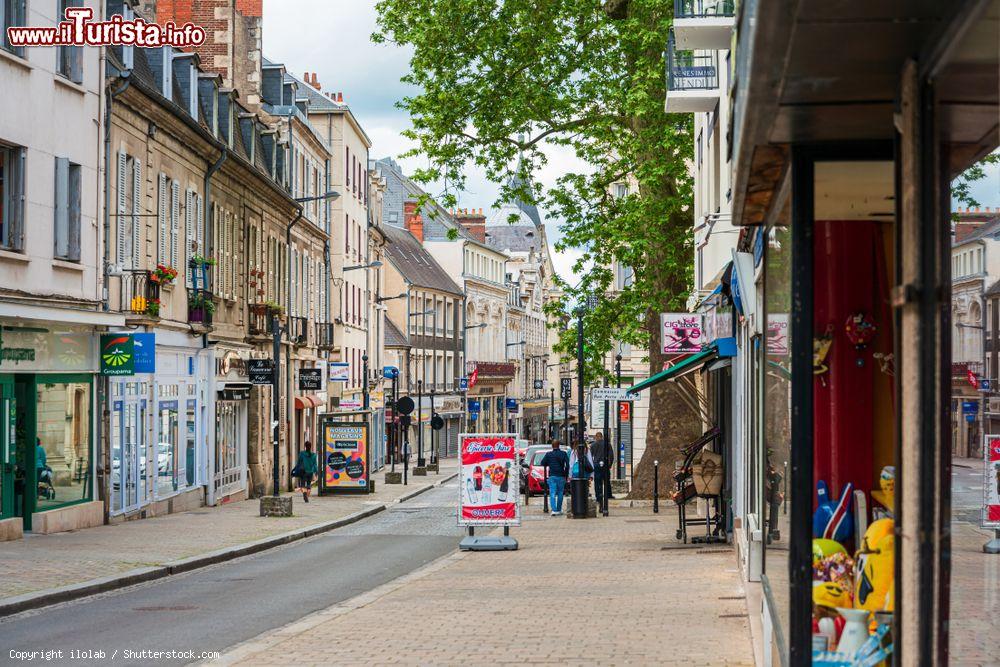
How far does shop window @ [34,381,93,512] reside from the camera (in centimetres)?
2286

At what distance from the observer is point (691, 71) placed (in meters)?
23.2

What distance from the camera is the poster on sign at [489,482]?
21.5 metres

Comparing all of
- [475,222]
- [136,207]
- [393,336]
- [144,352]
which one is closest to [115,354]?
[144,352]

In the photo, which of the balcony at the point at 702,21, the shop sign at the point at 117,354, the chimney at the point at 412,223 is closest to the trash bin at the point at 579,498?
the shop sign at the point at 117,354

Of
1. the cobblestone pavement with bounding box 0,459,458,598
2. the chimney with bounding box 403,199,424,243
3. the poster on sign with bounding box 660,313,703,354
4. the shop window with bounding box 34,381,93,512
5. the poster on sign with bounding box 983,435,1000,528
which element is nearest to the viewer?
the poster on sign with bounding box 983,435,1000,528

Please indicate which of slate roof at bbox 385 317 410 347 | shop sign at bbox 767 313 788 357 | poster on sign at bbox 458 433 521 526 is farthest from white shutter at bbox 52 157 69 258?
slate roof at bbox 385 317 410 347

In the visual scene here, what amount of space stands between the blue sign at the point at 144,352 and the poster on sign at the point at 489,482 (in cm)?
685

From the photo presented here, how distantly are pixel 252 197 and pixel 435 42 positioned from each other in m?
9.98

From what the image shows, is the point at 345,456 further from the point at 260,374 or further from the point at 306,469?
the point at 260,374

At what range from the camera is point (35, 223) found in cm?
2230

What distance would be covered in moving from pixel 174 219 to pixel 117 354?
6.42 meters

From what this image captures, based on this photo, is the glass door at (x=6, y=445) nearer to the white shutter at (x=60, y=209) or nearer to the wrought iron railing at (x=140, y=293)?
the white shutter at (x=60, y=209)

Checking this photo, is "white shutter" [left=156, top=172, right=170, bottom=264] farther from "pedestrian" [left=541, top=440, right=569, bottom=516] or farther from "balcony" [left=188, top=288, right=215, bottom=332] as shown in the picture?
"pedestrian" [left=541, top=440, right=569, bottom=516]

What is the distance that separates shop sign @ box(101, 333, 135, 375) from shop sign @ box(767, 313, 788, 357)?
19614mm
